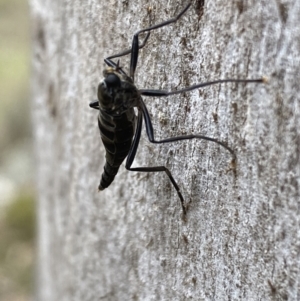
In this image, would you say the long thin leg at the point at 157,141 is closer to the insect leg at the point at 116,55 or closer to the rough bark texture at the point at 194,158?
the rough bark texture at the point at 194,158


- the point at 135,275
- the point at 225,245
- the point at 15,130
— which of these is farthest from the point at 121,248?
the point at 15,130

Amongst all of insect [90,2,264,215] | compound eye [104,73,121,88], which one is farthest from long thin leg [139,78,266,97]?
compound eye [104,73,121,88]

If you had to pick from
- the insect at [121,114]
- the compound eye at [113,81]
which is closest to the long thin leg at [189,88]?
the insect at [121,114]

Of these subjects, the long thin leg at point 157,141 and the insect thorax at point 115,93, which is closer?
the long thin leg at point 157,141

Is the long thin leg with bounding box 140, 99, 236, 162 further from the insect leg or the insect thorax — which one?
the insect leg

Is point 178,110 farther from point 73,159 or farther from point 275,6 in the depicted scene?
point 73,159
